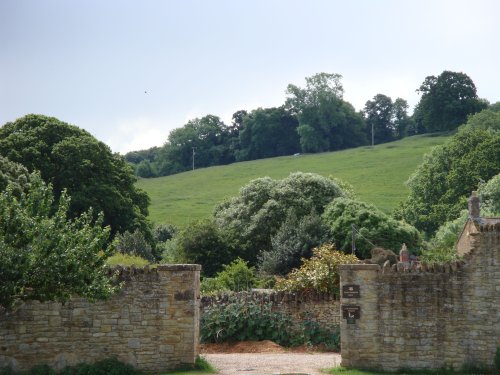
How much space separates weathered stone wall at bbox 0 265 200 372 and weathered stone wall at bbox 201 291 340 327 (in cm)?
602

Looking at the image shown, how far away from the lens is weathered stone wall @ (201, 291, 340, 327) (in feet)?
A: 88.4

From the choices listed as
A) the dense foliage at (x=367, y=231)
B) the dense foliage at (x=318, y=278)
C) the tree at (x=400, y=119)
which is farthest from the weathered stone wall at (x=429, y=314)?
the tree at (x=400, y=119)

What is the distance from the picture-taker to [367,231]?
147 ft

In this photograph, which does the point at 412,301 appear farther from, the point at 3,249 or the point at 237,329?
the point at 3,249

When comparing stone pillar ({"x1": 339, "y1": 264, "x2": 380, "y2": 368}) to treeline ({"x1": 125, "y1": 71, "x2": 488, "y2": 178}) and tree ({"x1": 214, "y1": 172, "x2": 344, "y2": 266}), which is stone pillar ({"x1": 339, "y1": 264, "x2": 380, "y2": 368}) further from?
treeline ({"x1": 125, "y1": 71, "x2": 488, "y2": 178})

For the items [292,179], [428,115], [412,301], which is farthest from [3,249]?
[428,115]

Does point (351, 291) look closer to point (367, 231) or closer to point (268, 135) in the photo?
point (367, 231)

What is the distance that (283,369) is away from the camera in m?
21.3

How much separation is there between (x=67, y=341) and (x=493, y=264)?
36.4ft

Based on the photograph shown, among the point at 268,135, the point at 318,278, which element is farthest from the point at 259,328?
the point at 268,135

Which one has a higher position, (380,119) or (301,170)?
(380,119)

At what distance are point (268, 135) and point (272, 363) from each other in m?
97.4

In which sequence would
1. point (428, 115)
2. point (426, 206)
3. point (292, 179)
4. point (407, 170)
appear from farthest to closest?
1. point (428, 115)
2. point (407, 170)
3. point (426, 206)
4. point (292, 179)

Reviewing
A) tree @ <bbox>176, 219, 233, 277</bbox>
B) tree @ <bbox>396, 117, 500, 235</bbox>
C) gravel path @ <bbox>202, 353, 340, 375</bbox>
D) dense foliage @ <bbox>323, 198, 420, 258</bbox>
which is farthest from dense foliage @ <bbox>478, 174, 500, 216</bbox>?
gravel path @ <bbox>202, 353, 340, 375</bbox>
